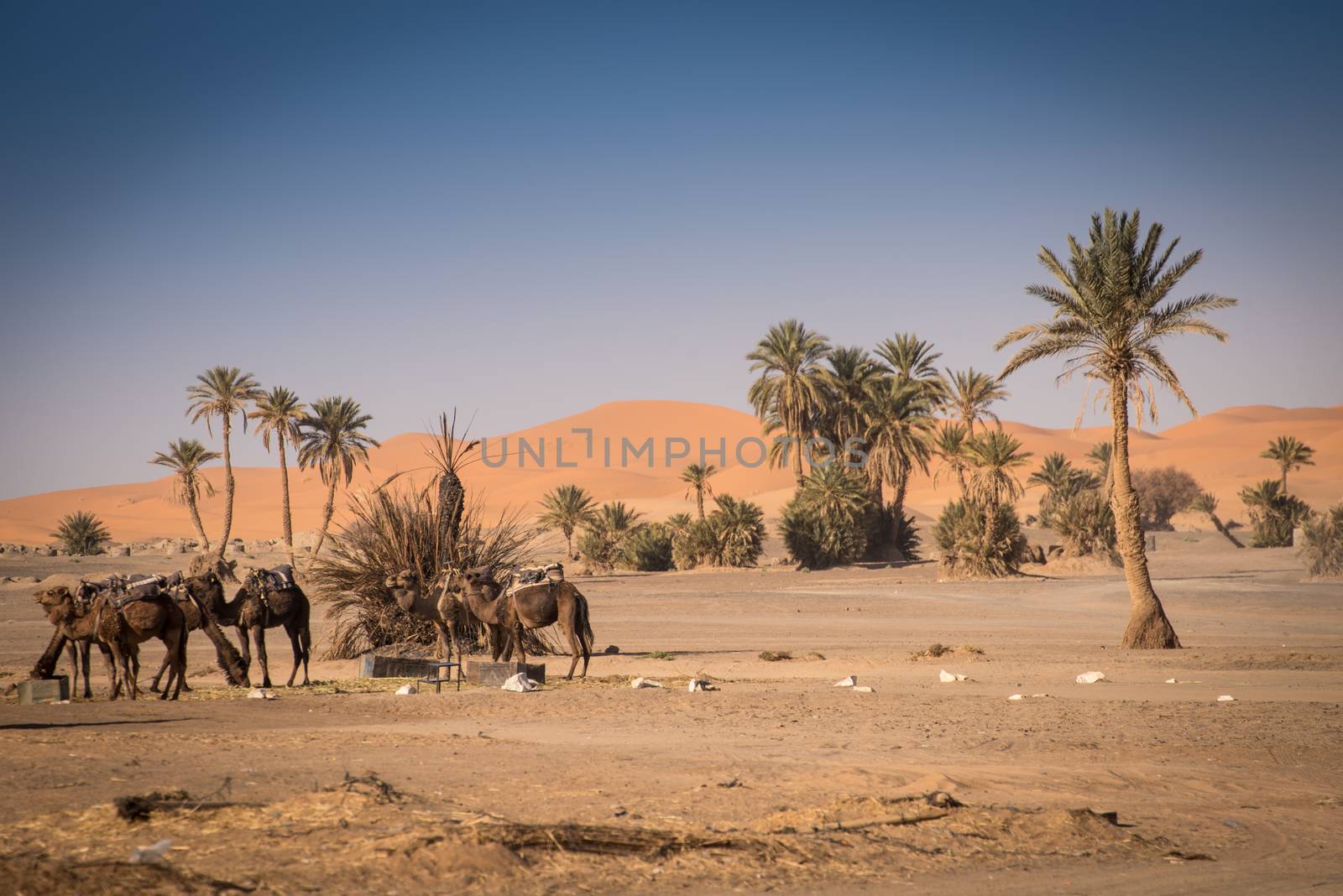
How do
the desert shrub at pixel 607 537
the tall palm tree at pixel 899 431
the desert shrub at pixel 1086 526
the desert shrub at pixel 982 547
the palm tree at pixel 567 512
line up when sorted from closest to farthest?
the desert shrub at pixel 982 547 → the desert shrub at pixel 1086 526 → the desert shrub at pixel 607 537 → the tall palm tree at pixel 899 431 → the palm tree at pixel 567 512

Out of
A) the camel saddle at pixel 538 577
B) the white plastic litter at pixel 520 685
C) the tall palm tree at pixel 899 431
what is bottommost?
the white plastic litter at pixel 520 685

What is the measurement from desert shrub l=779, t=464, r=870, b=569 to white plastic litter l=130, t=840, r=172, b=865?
1926 inches

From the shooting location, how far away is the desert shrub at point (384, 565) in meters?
19.7

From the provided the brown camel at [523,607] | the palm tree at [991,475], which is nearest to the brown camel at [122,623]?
the brown camel at [523,607]

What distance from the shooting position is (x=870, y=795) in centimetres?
855

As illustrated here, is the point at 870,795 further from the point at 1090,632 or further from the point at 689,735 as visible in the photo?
the point at 1090,632

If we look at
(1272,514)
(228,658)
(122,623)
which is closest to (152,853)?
(122,623)

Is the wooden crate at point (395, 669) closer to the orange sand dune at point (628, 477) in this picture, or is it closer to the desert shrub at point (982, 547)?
the desert shrub at point (982, 547)

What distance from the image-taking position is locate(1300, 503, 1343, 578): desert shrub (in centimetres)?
3959

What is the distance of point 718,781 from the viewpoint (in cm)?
912

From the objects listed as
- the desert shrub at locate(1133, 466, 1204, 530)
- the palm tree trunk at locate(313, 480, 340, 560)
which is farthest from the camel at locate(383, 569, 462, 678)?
the desert shrub at locate(1133, 466, 1204, 530)

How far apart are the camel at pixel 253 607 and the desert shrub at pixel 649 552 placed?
1642 inches

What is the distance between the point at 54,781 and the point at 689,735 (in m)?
5.86

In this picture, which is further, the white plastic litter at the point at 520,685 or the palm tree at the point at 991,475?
the palm tree at the point at 991,475
